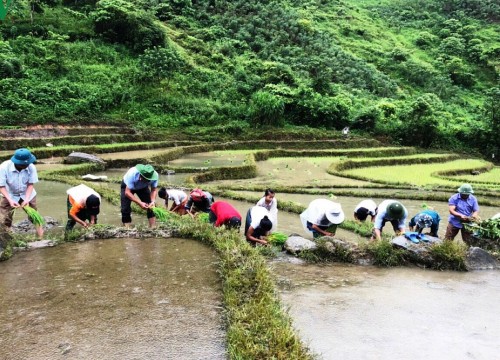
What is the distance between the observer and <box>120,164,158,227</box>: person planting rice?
7.81 metres

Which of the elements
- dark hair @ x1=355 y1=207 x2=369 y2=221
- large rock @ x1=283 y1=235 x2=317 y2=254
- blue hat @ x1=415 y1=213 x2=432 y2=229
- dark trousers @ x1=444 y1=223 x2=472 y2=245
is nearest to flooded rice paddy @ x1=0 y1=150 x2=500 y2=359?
large rock @ x1=283 y1=235 x2=317 y2=254

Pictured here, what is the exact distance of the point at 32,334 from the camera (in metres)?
3.96

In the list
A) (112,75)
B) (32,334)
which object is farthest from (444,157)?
(32,334)

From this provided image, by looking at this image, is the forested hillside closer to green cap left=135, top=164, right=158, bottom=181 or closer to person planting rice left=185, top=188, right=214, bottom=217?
person planting rice left=185, top=188, right=214, bottom=217

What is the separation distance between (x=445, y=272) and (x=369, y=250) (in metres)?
1.09

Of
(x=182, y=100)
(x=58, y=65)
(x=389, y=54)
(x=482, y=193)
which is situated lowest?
(x=482, y=193)

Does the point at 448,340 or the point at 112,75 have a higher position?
the point at 112,75

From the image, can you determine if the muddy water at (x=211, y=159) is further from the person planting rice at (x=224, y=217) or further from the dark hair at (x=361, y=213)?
the person planting rice at (x=224, y=217)

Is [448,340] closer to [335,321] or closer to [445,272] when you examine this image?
[335,321]

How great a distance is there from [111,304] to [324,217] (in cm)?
439

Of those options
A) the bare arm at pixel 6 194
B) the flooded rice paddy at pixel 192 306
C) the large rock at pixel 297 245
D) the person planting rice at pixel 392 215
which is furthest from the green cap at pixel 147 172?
the person planting rice at pixel 392 215

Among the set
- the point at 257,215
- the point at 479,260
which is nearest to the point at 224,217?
the point at 257,215

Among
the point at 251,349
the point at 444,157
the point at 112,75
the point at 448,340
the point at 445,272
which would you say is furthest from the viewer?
the point at 112,75

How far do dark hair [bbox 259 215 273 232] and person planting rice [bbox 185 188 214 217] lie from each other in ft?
6.98
